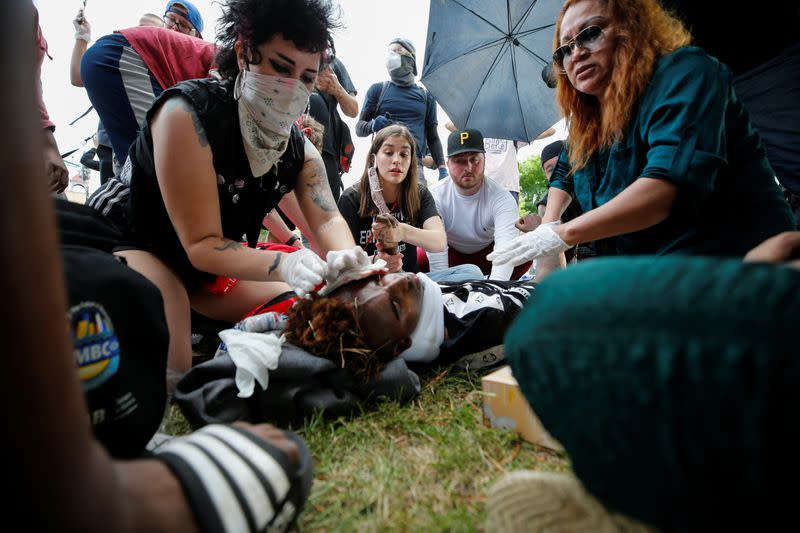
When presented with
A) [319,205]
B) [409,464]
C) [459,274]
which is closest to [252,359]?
[409,464]

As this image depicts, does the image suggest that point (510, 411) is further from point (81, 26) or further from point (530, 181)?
point (530, 181)

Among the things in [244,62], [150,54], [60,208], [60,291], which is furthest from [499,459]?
[150,54]

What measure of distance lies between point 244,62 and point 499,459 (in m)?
2.09

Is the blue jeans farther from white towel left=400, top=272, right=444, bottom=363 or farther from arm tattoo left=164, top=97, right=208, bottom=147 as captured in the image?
arm tattoo left=164, top=97, right=208, bottom=147

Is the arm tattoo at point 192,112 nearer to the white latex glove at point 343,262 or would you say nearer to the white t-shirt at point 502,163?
the white latex glove at point 343,262

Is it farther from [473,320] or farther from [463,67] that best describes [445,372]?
[463,67]

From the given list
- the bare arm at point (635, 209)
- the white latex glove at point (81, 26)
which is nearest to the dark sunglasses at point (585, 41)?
the bare arm at point (635, 209)

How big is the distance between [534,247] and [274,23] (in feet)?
5.46

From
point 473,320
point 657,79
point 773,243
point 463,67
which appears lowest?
point 473,320

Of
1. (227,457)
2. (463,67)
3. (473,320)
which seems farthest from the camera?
(463,67)

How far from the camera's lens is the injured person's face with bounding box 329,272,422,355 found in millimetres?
1810

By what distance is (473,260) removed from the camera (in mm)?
4590

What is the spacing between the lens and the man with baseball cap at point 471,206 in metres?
4.34

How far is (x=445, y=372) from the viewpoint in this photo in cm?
210
